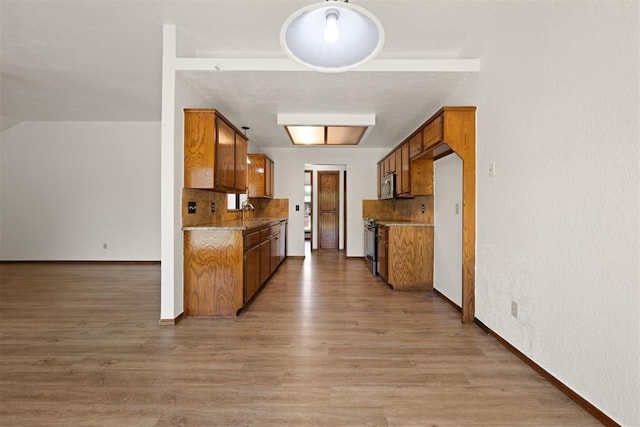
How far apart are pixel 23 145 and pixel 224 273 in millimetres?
5799

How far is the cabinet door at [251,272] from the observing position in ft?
11.1

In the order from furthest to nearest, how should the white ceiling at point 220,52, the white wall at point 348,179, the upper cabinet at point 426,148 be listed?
1. the white wall at point 348,179
2. the upper cabinet at point 426,148
3. the white ceiling at point 220,52

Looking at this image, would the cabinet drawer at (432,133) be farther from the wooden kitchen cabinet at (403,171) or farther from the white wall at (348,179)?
the white wall at (348,179)

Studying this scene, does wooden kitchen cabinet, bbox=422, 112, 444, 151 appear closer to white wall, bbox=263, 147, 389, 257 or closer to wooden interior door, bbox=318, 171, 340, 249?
white wall, bbox=263, 147, 389, 257

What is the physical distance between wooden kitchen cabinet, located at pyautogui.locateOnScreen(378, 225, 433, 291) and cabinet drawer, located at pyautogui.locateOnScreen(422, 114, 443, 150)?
1181 mm

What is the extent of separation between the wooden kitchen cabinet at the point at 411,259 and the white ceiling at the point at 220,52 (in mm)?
1648

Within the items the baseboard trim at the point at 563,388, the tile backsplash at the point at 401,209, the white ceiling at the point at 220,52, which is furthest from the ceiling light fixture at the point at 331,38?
the tile backsplash at the point at 401,209

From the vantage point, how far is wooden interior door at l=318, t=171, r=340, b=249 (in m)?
8.98

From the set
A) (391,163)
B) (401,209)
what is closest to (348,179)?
(401,209)

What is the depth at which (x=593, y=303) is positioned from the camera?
1.68m

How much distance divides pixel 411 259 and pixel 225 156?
2717 mm

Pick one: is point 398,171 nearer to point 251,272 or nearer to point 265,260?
point 265,260

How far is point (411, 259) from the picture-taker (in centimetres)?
428

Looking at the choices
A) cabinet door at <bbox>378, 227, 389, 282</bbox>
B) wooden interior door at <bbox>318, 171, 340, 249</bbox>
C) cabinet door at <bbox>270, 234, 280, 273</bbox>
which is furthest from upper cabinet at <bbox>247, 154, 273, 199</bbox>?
wooden interior door at <bbox>318, 171, 340, 249</bbox>
